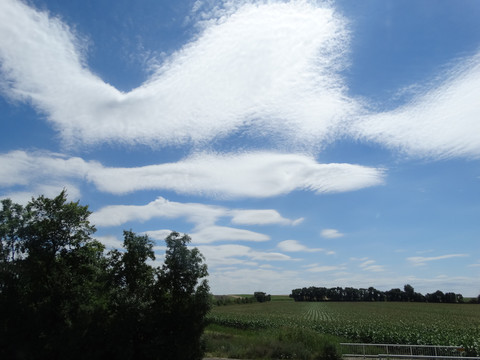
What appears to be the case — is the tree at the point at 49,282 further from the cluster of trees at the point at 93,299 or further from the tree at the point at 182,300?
the tree at the point at 182,300

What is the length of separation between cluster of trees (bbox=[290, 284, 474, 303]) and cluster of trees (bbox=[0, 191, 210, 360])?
112 m

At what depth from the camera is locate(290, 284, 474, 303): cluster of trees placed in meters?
109

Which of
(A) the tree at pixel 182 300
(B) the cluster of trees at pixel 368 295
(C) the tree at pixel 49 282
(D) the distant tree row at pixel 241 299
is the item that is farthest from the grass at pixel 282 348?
(B) the cluster of trees at pixel 368 295

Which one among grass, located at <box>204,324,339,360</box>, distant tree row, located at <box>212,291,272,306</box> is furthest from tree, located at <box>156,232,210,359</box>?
distant tree row, located at <box>212,291,272,306</box>

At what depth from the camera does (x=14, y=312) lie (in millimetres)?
19547

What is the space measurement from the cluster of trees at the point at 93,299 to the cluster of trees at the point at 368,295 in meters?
112

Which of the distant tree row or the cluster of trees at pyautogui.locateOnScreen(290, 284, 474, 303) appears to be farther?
the distant tree row

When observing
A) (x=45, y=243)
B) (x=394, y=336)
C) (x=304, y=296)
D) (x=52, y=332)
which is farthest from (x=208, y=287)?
(x=304, y=296)

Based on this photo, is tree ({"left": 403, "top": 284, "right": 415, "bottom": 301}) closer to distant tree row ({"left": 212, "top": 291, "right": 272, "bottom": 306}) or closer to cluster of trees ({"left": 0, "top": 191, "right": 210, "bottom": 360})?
distant tree row ({"left": 212, "top": 291, "right": 272, "bottom": 306})

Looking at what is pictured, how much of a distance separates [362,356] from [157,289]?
47.6 feet

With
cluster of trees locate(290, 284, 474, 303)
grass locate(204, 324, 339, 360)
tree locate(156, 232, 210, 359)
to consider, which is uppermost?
cluster of trees locate(290, 284, 474, 303)

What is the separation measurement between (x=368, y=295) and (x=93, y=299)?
122 meters

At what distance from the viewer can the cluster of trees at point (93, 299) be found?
1842cm

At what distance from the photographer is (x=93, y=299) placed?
65.3ft
